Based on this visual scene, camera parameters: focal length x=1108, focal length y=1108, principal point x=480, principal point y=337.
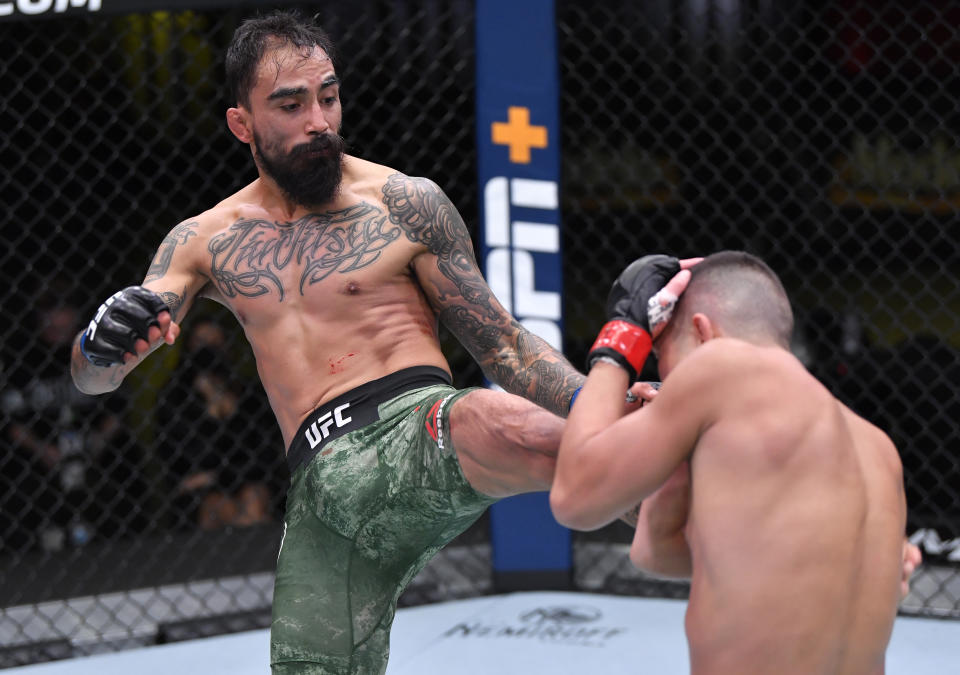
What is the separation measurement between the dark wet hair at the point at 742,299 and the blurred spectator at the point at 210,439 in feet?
8.49

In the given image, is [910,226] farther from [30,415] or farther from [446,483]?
[30,415]

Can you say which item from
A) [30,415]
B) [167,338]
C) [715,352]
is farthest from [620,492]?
[30,415]

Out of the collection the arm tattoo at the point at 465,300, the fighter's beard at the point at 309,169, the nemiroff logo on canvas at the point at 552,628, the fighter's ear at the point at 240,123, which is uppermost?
the fighter's ear at the point at 240,123

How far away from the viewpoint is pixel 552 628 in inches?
122

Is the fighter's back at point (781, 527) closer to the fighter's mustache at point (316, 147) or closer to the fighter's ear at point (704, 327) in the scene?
the fighter's ear at point (704, 327)

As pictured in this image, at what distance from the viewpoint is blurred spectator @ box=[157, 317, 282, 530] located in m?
3.83

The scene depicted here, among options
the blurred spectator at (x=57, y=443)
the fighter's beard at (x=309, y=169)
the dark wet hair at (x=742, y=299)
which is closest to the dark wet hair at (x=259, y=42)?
the fighter's beard at (x=309, y=169)

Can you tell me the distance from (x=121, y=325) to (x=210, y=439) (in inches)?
87.1

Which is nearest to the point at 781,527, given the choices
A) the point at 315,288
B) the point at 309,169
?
the point at 315,288

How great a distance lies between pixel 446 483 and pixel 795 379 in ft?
2.10

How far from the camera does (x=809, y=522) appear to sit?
126 centimetres

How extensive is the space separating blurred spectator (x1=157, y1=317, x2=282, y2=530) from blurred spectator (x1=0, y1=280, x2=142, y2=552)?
0.18 m

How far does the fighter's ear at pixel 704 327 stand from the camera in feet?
4.46

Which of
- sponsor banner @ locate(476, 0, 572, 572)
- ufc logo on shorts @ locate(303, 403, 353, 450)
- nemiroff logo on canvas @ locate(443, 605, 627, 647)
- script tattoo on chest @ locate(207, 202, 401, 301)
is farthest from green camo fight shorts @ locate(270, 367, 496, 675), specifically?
sponsor banner @ locate(476, 0, 572, 572)
